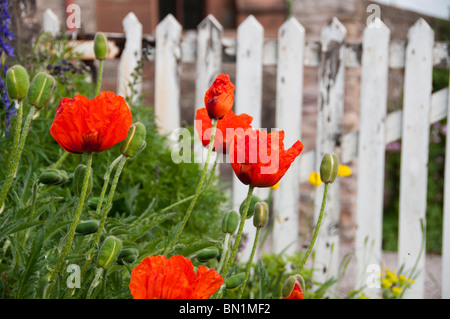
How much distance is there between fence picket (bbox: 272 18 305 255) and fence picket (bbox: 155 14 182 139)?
402 mm

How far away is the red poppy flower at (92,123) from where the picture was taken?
0.51 m

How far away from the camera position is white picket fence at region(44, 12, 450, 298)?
2264mm

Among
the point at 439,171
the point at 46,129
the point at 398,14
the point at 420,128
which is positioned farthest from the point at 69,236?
the point at 398,14

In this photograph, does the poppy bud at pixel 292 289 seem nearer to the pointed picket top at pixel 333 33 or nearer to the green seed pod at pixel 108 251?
the green seed pod at pixel 108 251

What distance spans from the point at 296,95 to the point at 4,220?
178 centimetres

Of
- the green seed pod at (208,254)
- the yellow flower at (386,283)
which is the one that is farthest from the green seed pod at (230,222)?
the yellow flower at (386,283)

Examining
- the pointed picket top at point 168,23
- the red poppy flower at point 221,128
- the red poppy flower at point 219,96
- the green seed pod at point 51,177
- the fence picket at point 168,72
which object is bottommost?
the green seed pod at point 51,177

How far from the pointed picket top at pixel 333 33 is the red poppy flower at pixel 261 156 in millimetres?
1801

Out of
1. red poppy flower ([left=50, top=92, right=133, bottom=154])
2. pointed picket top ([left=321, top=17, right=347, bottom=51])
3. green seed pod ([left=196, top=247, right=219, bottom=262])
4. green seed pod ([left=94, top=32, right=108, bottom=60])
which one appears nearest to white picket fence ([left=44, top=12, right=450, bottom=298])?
pointed picket top ([left=321, top=17, right=347, bottom=51])

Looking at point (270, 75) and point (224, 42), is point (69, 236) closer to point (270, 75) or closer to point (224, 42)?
point (224, 42)

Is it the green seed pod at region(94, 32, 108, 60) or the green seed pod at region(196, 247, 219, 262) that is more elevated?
the green seed pod at region(94, 32, 108, 60)

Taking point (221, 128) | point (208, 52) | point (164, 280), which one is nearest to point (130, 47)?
point (208, 52)

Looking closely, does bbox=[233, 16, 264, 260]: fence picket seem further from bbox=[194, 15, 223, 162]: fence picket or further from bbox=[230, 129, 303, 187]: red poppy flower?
bbox=[230, 129, 303, 187]: red poppy flower

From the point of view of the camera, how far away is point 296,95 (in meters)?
2.29
